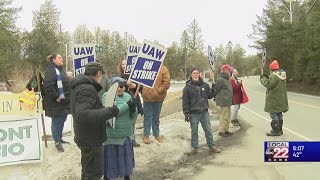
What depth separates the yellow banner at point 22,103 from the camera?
7312 mm

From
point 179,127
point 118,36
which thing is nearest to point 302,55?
point 179,127

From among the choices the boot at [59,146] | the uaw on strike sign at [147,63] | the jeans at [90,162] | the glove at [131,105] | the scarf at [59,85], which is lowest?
the boot at [59,146]

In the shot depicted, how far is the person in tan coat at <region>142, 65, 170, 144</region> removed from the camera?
8.87 m

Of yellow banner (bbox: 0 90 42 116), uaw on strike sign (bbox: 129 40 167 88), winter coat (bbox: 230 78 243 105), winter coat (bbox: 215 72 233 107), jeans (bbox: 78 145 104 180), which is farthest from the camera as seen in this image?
winter coat (bbox: 230 78 243 105)

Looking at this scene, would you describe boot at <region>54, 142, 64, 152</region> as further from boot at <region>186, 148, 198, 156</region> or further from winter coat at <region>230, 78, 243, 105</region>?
winter coat at <region>230, 78, 243, 105</region>

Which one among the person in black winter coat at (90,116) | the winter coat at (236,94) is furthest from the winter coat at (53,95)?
the winter coat at (236,94)

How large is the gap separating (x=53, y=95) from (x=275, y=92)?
227 inches

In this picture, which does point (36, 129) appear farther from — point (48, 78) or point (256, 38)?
point (256, 38)

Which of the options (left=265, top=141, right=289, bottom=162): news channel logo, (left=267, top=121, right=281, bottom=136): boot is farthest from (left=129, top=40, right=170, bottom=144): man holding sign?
(left=265, top=141, right=289, bottom=162): news channel logo

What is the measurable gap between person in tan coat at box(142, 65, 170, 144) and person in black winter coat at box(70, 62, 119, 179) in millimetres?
3558

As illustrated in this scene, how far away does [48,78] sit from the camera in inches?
293

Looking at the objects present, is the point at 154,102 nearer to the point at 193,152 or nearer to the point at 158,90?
the point at 158,90

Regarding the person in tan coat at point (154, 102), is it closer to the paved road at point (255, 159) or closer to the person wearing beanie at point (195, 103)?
the person wearing beanie at point (195, 103)

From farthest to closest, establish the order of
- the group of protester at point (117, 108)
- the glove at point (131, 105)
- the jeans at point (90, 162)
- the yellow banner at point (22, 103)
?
the yellow banner at point (22, 103)
the glove at point (131, 105)
the jeans at point (90, 162)
the group of protester at point (117, 108)
